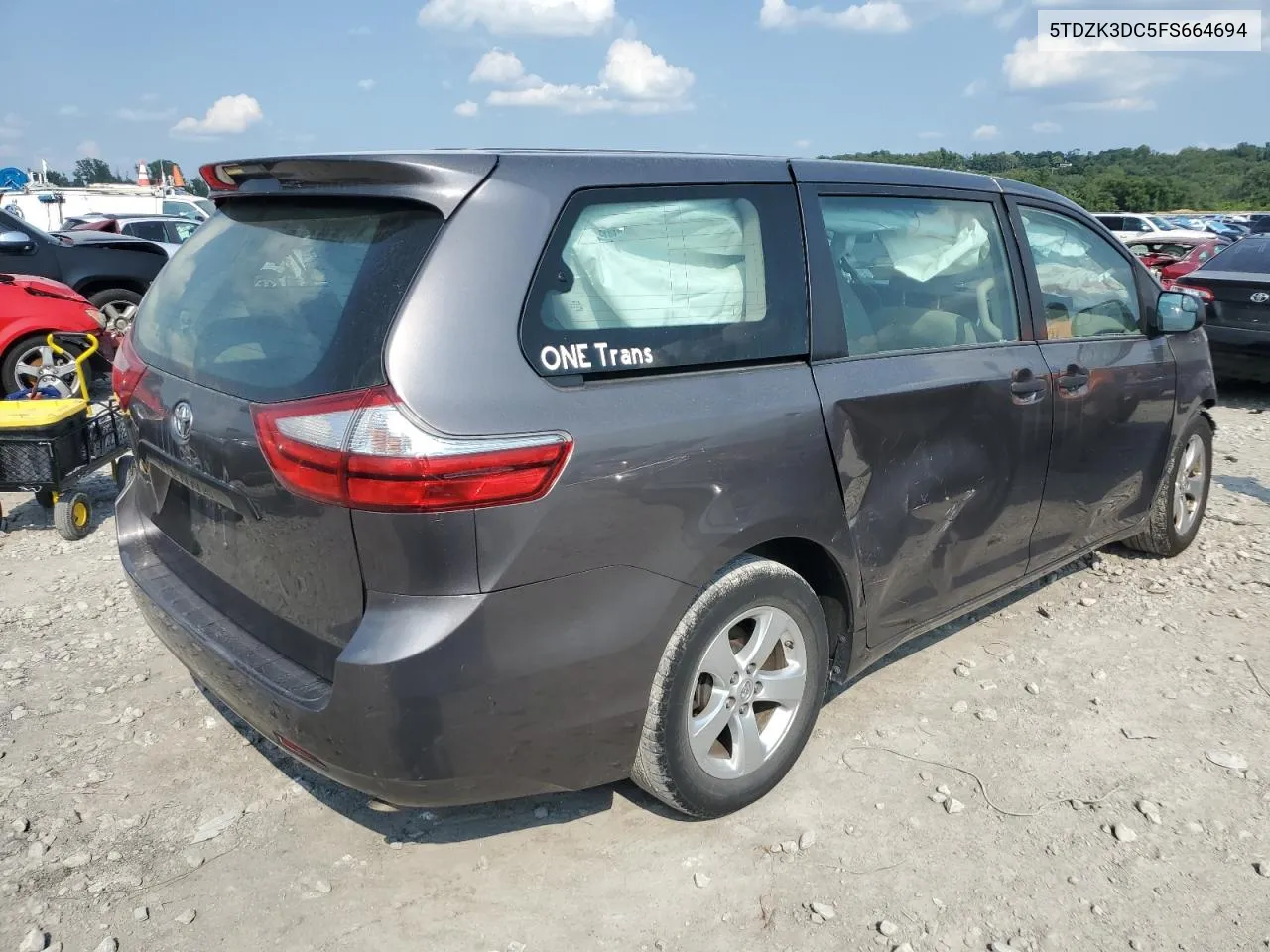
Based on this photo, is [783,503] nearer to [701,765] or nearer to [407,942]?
[701,765]

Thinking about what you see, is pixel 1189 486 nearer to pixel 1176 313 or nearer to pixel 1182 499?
pixel 1182 499

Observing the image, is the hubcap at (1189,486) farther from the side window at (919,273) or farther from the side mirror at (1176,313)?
the side window at (919,273)

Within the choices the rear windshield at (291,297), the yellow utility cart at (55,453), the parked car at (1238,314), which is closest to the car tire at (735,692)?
the rear windshield at (291,297)

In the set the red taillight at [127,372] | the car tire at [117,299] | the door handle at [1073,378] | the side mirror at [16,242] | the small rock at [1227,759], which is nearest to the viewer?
the red taillight at [127,372]

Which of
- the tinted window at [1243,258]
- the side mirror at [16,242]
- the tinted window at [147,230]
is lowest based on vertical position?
the tinted window at [1243,258]

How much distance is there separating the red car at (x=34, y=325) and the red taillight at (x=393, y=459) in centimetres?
→ 586

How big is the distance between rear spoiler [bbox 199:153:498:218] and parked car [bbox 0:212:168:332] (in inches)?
294

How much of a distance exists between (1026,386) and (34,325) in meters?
6.95

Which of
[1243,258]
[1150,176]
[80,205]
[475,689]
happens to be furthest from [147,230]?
[1150,176]

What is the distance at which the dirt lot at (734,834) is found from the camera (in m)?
2.44

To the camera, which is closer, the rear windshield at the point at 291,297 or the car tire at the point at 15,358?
the rear windshield at the point at 291,297

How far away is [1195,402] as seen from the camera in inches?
179

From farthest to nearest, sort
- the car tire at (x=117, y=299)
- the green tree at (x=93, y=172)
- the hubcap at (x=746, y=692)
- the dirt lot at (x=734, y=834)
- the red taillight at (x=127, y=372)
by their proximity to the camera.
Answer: the green tree at (x=93, y=172) < the car tire at (x=117, y=299) < the red taillight at (x=127, y=372) < the hubcap at (x=746, y=692) < the dirt lot at (x=734, y=834)

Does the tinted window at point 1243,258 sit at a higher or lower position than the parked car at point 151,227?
lower
